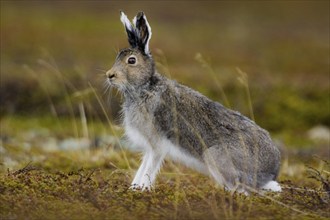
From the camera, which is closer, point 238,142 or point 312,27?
point 238,142

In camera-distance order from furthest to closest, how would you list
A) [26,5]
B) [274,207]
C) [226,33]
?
1. [26,5]
2. [226,33]
3. [274,207]

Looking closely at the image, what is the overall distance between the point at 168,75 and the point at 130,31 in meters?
5.23

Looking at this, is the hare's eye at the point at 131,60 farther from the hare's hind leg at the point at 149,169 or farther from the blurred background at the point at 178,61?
the hare's hind leg at the point at 149,169

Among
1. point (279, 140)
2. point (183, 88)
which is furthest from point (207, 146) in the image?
point (279, 140)

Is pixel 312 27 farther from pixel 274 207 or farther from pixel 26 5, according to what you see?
pixel 274 207

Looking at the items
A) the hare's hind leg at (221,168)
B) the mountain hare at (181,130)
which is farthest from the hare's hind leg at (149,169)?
the hare's hind leg at (221,168)

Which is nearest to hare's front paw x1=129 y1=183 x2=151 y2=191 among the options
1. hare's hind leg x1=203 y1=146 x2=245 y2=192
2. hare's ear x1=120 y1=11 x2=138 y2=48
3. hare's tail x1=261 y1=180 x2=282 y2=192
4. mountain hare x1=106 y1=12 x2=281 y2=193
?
mountain hare x1=106 y1=12 x2=281 y2=193

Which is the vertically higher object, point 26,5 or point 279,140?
point 26,5

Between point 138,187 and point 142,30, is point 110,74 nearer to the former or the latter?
point 142,30

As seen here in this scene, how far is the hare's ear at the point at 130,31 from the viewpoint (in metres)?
13.9

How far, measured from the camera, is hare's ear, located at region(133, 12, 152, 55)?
541 inches

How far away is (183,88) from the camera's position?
14.1 m

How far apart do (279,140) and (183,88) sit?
13628 millimetres

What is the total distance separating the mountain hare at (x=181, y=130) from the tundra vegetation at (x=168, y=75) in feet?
1.31
